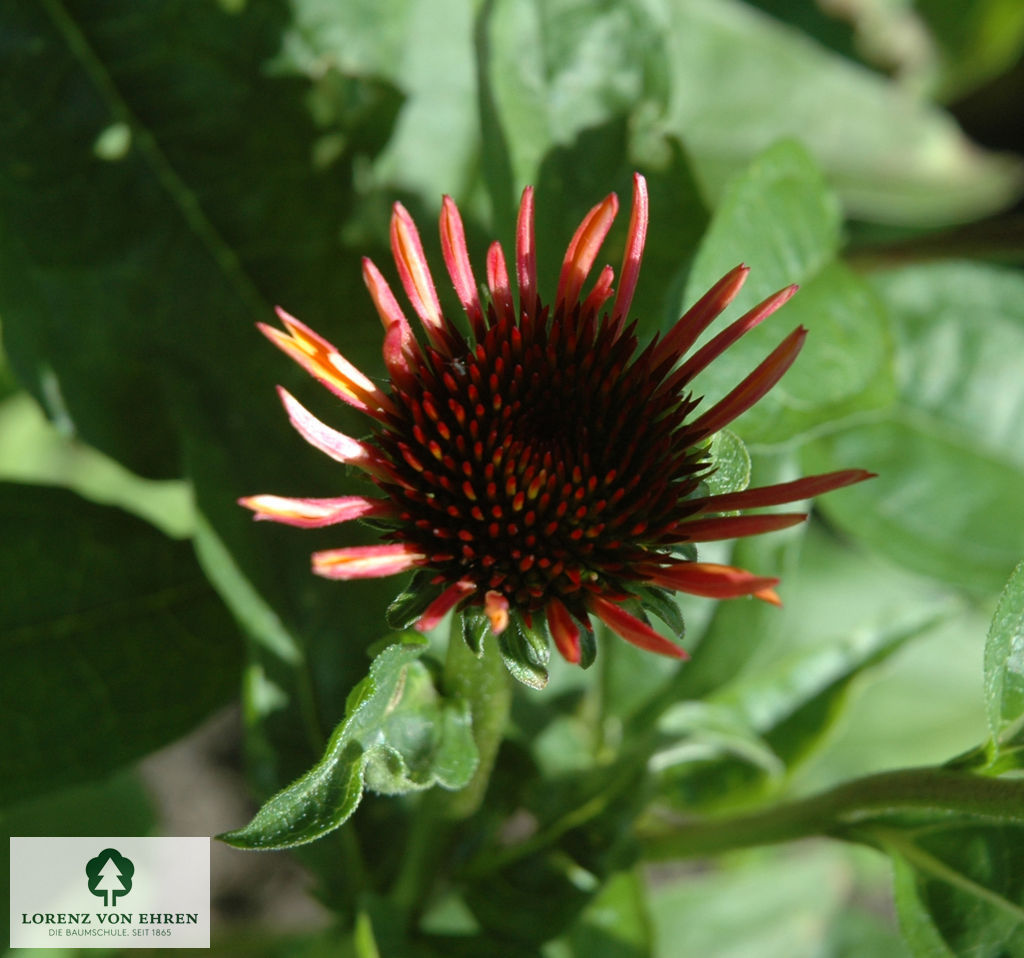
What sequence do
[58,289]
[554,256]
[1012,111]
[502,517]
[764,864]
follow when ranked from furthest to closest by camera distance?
[1012,111] → [764,864] → [58,289] → [554,256] → [502,517]

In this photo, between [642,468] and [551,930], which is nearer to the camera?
[642,468]

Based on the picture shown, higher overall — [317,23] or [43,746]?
[317,23]

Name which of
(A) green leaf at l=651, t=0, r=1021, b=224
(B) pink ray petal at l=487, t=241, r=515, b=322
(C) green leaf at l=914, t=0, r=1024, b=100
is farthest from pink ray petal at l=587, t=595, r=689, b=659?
(C) green leaf at l=914, t=0, r=1024, b=100

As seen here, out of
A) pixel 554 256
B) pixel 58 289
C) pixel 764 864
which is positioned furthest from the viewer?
pixel 764 864

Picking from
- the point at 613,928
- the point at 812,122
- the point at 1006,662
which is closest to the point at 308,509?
the point at 1006,662

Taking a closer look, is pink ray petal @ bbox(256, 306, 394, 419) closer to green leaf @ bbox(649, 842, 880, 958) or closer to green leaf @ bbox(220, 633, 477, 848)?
green leaf @ bbox(220, 633, 477, 848)

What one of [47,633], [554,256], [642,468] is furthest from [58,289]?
[642,468]

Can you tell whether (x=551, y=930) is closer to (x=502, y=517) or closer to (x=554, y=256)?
(x=502, y=517)
